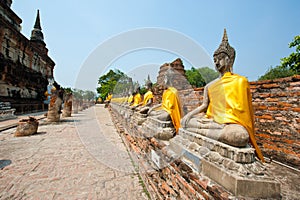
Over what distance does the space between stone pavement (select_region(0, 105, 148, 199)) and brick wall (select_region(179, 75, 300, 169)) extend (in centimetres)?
280

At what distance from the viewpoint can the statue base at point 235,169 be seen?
1.31m

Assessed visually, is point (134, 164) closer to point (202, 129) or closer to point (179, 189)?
point (179, 189)

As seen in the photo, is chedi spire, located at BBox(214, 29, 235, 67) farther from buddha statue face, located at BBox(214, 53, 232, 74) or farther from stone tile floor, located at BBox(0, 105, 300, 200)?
stone tile floor, located at BBox(0, 105, 300, 200)

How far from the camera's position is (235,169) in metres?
1.41

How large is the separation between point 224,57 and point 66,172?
12.3 feet

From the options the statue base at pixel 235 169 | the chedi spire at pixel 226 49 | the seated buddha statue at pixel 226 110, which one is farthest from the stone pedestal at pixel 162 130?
the chedi spire at pixel 226 49

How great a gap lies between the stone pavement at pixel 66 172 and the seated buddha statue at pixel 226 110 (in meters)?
1.80

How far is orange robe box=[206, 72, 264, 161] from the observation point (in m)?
1.73

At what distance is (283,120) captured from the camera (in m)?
3.18

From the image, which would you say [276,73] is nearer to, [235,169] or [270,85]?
[270,85]

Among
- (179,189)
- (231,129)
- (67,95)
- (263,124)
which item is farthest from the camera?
(67,95)

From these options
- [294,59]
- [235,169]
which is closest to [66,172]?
[235,169]

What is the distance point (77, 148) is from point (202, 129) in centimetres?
444

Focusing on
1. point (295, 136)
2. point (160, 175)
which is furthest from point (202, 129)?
point (295, 136)
